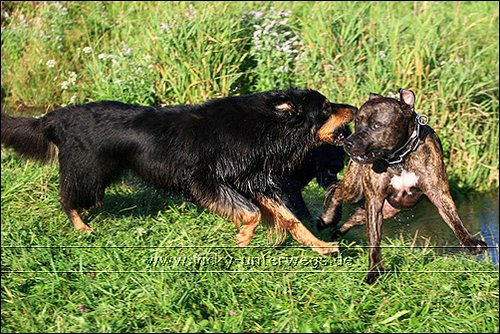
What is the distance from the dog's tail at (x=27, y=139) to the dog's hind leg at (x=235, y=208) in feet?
5.03

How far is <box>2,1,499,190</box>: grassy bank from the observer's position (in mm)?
9164

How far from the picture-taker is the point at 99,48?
36.1 ft

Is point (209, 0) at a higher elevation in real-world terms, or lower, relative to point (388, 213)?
higher

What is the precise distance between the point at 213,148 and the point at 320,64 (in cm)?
387

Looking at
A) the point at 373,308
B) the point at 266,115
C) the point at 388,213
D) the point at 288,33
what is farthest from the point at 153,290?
the point at 288,33

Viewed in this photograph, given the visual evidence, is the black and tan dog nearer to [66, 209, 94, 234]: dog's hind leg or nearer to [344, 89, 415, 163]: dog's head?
[344, 89, 415, 163]: dog's head

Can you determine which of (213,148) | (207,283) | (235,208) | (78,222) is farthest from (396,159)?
(78,222)

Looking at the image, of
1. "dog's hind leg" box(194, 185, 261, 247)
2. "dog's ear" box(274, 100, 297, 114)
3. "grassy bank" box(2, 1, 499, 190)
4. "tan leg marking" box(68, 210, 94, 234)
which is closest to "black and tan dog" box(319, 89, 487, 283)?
"dog's ear" box(274, 100, 297, 114)

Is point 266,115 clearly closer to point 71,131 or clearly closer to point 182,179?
point 182,179

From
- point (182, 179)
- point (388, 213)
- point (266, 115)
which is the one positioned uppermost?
point (266, 115)

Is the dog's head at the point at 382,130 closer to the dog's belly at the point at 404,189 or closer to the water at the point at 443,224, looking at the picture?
the dog's belly at the point at 404,189

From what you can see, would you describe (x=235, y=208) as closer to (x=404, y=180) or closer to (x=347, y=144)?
(x=347, y=144)

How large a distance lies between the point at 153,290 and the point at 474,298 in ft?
7.02

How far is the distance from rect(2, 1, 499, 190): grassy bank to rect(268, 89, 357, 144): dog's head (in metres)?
2.97
